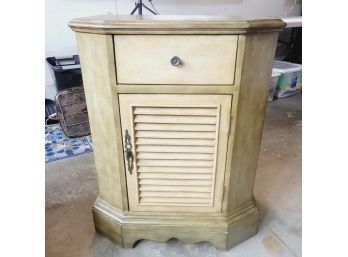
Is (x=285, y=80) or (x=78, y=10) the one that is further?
(x=285, y=80)

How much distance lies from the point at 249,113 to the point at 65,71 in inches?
58.7

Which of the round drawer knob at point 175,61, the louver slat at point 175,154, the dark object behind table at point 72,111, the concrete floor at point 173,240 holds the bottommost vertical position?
the concrete floor at point 173,240

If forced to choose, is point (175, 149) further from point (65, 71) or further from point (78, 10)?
point (78, 10)

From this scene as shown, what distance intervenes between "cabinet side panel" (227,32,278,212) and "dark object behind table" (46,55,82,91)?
1.46m

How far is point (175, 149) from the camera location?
94 centimetres

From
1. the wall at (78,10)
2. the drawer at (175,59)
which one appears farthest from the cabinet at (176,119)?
the wall at (78,10)

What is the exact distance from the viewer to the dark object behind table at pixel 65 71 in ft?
6.44

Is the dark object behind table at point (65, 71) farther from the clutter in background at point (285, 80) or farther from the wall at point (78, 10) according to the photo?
the clutter in background at point (285, 80)

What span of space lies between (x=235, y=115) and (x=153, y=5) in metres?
1.75

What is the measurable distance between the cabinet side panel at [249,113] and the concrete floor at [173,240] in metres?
0.24

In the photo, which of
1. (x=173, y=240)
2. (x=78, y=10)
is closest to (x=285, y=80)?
(x=78, y=10)

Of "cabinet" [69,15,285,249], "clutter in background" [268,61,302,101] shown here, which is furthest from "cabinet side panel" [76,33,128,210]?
"clutter in background" [268,61,302,101]

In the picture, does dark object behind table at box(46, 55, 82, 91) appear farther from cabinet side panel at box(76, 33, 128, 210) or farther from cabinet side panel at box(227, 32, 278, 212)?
cabinet side panel at box(227, 32, 278, 212)
